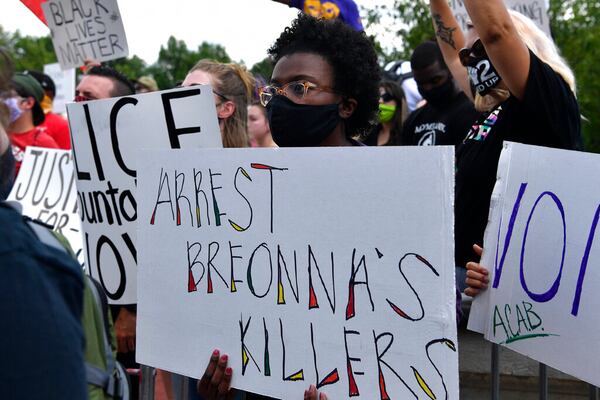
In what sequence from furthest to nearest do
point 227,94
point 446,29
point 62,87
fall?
point 62,87 → point 446,29 → point 227,94

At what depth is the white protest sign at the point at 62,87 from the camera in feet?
34.5

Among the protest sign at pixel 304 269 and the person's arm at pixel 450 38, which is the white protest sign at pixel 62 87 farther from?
the protest sign at pixel 304 269

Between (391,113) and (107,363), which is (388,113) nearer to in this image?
(391,113)

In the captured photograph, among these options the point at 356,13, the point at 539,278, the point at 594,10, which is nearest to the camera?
the point at 539,278

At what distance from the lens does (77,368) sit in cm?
108

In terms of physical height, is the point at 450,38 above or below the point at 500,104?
above

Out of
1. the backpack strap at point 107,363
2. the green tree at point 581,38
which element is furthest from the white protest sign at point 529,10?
the green tree at point 581,38

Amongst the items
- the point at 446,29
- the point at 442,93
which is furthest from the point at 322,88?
the point at 442,93

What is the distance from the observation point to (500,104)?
3041mm

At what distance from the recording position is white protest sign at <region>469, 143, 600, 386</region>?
2150 mm

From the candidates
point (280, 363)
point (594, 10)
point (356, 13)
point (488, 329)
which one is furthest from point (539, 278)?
point (594, 10)

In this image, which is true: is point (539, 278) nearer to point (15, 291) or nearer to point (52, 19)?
point (15, 291)

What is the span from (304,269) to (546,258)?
70 centimetres

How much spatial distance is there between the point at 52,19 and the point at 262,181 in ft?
14.0
